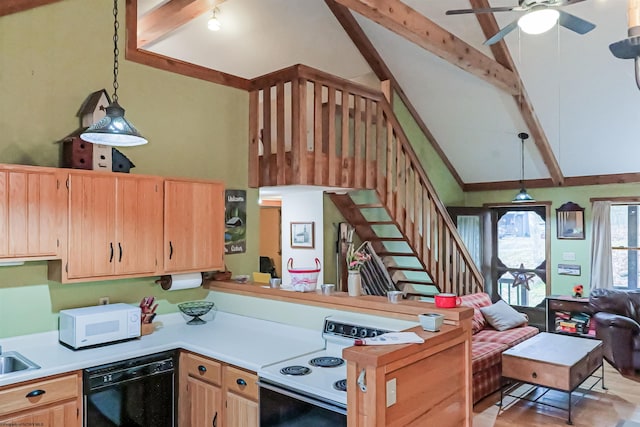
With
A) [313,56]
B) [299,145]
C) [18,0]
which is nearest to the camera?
[18,0]

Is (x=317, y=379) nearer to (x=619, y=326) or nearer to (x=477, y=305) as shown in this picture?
(x=477, y=305)

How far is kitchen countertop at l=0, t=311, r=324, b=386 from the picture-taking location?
9.19 feet

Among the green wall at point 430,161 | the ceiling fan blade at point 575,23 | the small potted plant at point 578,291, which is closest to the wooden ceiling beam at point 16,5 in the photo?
the ceiling fan blade at point 575,23

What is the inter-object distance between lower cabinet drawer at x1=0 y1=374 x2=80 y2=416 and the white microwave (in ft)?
1.22

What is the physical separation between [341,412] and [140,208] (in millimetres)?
2044

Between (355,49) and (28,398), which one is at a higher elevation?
(355,49)

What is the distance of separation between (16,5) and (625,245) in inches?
314

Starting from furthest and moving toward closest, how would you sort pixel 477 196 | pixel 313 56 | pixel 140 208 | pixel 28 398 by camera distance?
pixel 477 196 < pixel 313 56 < pixel 140 208 < pixel 28 398

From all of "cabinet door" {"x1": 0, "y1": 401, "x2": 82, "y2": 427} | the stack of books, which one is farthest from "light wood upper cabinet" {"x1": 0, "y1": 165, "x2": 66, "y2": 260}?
the stack of books

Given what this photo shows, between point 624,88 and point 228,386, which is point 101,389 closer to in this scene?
point 228,386

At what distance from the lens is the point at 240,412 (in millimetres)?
2889

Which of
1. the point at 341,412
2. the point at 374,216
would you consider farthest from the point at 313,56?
the point at 341,412

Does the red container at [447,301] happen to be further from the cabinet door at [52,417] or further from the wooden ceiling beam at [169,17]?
the wooden ceiling beam at [169,17]

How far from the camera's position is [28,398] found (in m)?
2.56
